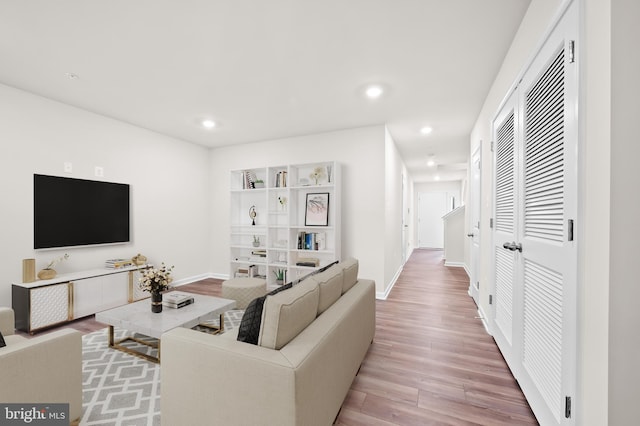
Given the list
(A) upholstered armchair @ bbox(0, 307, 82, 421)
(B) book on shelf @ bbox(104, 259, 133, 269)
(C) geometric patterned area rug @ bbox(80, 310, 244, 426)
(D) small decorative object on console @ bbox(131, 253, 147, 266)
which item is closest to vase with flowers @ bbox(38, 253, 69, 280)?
(B) book on shelf @ bbox(104, 259, 133, 269)

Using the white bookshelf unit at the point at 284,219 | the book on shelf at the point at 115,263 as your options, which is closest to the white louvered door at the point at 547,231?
the white bookshelf unit at the point at 284,219

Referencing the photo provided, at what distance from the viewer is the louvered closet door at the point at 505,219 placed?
2.09m

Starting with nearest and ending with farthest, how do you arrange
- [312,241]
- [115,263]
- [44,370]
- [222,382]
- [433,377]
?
[222,382], [44,370], [433,377], [115,263], [312,241]

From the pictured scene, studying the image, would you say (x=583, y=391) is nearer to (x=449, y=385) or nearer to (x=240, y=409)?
(x=449, y=385)

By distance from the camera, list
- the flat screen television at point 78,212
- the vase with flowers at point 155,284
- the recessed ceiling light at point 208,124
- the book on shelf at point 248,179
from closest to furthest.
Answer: the vase with flowers at point 155,284 < the flat screen television at point 78,212 < the recessed ceiling light at point 208,124 < the book on shelf at point 248,179

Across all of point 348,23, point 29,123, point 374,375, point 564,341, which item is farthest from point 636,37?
point 29,123

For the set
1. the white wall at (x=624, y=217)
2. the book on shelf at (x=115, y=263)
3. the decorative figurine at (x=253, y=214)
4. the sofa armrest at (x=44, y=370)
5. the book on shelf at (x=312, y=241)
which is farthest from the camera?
the decorative figurine at (x=253, y=214)

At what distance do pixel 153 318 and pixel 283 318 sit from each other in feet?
5.56

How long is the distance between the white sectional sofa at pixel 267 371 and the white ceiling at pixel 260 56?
6.37ft

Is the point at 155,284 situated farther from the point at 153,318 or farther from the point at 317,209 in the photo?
the point at 317,209

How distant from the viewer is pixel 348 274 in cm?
230

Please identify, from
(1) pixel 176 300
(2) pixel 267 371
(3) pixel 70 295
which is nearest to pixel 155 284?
(1) pixel 176 300

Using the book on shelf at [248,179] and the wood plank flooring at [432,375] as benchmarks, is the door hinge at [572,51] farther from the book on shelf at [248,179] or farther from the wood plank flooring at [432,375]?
→ the book on shelf at [248,179]

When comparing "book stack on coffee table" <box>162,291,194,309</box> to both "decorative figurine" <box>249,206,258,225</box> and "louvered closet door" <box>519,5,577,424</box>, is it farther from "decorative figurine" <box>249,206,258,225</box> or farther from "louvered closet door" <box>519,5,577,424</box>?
"louvered closet door" <box>519,5,577,424</box>
